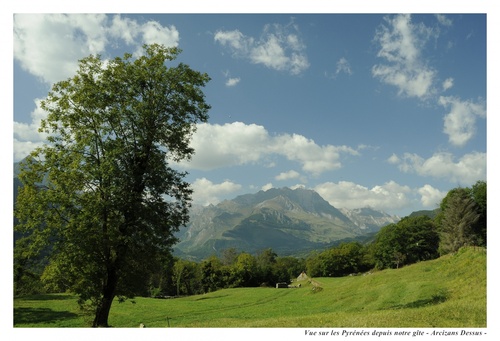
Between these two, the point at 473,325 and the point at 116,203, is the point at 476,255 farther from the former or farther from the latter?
the point at 116,203

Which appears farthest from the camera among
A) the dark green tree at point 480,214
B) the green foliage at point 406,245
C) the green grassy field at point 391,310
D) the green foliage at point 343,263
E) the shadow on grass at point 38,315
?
the green foliage at point 343,263

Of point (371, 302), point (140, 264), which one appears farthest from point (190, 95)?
point (371, 302)

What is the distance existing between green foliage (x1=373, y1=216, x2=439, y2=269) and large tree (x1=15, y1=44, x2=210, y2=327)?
400 ft

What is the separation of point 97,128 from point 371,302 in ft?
102

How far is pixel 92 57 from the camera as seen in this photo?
2258 centimetres

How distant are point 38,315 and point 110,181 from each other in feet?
116

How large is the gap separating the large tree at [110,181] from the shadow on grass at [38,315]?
23749mm

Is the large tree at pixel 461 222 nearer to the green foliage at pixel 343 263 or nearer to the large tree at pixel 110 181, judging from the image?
the green foliage at pixel 343 263

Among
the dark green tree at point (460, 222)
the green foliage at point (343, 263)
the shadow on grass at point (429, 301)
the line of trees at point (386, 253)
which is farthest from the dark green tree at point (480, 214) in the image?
the shadow on grass at point (429, 301)

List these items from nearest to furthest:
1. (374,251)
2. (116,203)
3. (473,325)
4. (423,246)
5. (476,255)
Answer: (473,325) → (116,203) → (476,255) → (423,246) → (374,251)

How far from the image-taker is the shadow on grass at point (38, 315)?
39.8m

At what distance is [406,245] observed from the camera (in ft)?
419

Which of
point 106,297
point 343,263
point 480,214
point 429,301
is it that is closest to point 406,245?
point 343,263

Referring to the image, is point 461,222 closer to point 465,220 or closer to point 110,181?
point 465,220
